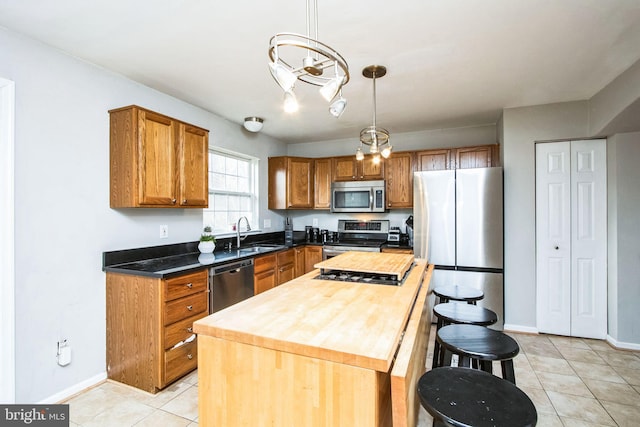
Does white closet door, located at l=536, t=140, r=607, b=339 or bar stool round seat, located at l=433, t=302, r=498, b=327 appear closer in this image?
bar stool round seat, located at l=433, t=302, r=498, b=327

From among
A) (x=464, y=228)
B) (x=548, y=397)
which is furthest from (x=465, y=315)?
(x=464, y=228)

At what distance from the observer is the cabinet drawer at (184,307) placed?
7.66ft

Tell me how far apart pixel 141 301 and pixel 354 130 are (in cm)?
344

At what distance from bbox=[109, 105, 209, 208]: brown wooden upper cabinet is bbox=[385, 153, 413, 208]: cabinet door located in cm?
265

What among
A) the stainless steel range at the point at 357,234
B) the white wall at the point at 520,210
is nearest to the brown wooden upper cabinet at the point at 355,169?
the stainless steel range at the point at 357,234

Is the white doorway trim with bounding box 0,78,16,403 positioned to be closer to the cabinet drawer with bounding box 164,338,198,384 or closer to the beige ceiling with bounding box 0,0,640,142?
the beige ceiling with bounding box 0,0,640,142

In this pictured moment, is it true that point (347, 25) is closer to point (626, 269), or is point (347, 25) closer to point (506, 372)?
point (506, 372)

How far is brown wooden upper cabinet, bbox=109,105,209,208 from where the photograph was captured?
8.07ft

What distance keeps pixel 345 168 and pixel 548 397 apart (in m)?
3.39

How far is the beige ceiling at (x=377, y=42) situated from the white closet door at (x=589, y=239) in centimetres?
69

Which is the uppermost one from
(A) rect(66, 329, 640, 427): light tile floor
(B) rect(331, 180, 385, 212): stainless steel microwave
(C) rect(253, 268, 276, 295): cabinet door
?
(B) rect(331, 180, 385, 212): stainless steel microwave

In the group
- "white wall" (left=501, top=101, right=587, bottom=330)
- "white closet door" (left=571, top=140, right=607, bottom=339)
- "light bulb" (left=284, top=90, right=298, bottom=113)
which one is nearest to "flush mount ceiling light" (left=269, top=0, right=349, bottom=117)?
"light bulb" (left=284, top=90, right=298, bottom=113)

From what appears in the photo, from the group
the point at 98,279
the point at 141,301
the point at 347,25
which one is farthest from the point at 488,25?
the point at 98,279

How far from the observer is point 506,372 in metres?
1.63
